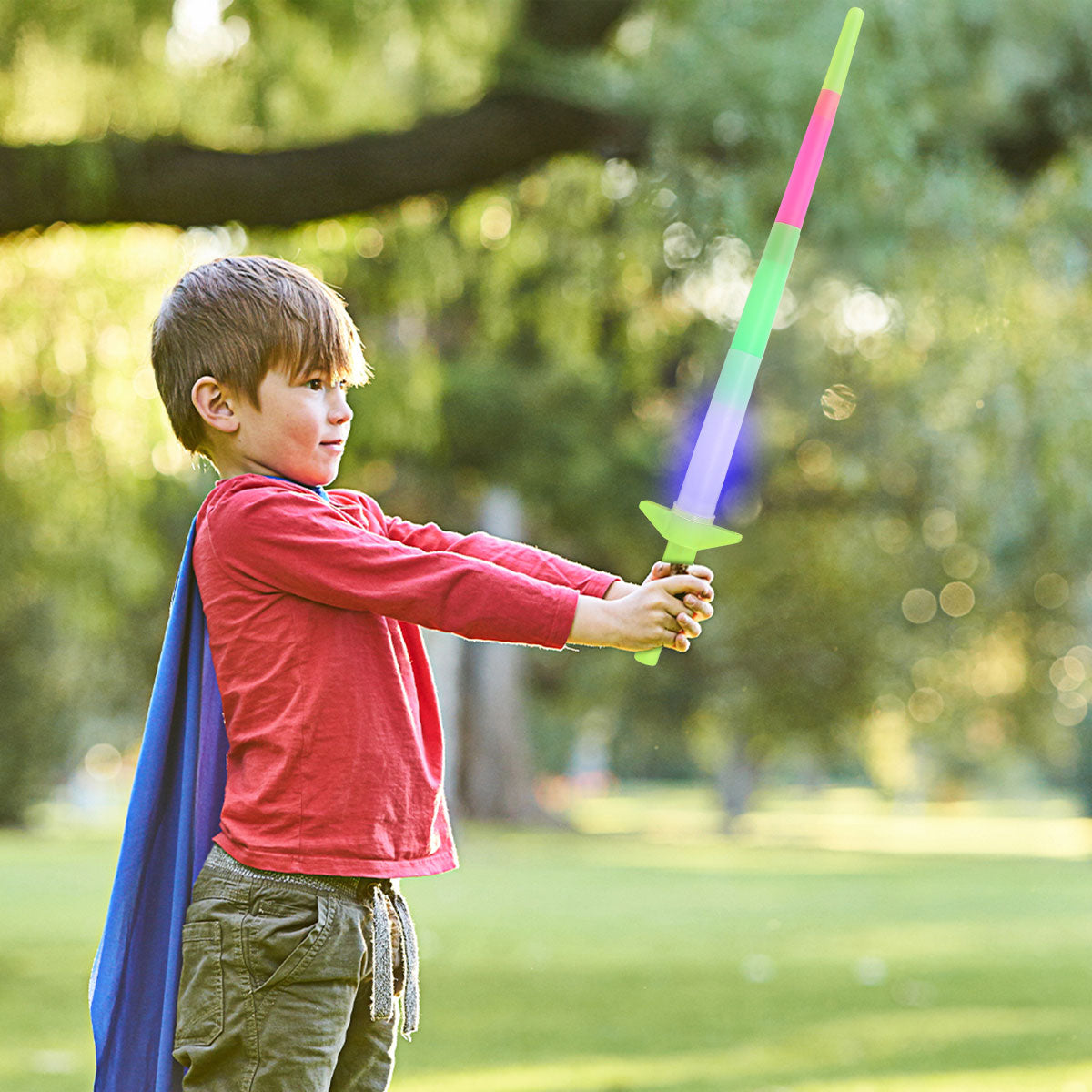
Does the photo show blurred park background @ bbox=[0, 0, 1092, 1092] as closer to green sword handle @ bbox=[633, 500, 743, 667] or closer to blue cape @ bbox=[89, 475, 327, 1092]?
blue cape @ bbox=[89, 475, 327, 1092]

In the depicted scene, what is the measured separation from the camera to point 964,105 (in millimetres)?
6648

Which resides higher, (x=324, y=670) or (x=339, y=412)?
(x=339, y=412)

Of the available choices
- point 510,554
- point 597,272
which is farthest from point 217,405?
point 597,272

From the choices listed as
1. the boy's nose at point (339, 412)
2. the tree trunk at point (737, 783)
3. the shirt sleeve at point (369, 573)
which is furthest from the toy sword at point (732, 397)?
the tree trunk at point (737, 783)

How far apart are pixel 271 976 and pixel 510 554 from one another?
619 millimetres

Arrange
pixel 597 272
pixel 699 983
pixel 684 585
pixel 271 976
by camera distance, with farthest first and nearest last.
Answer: pixel 699 983 → pixel 597 272 → pixel 271 976 → pixel 684 585

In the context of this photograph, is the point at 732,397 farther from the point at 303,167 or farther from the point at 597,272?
the point at 597,272

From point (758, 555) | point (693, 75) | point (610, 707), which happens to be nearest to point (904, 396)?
point (693, 75)

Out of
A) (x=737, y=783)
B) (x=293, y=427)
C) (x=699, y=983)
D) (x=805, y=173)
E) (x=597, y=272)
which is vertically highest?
(x=597, y=272)

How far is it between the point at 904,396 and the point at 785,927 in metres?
3.80

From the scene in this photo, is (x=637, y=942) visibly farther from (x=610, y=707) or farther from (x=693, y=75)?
(x=610, y=707)

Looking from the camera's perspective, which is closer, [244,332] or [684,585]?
[684,585]

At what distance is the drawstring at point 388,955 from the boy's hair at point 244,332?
0.64 m

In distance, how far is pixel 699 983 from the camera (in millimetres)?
7906
